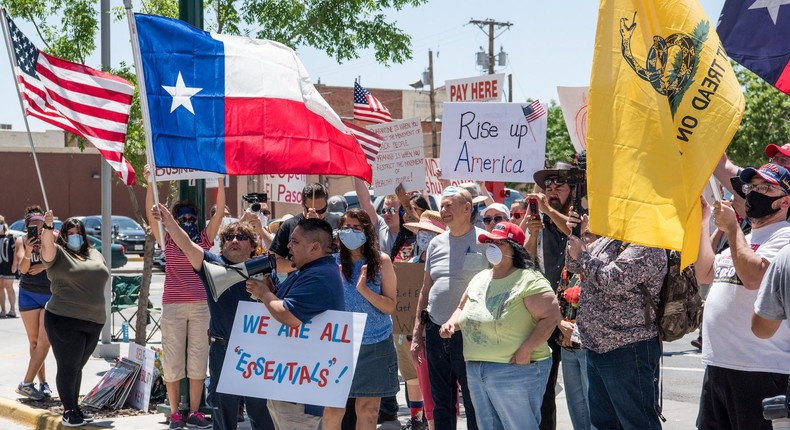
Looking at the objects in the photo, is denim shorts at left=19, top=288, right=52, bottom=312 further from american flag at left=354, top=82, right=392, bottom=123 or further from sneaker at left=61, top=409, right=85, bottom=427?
american flag at left=354, top=82, right=392, bottom=123

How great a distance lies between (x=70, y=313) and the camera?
964 centimetres

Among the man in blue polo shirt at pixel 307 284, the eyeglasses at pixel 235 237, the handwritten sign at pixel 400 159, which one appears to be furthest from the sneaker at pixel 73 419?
the man in blue polo shirt at pixel 307 284

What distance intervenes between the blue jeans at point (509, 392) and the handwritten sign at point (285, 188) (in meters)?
5.69

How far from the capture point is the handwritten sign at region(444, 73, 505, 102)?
12.8 metres

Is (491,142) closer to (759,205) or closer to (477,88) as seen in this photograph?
(477,88)

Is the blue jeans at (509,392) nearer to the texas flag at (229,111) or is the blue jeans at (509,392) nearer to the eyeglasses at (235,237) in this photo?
the texas flag at (229,111)

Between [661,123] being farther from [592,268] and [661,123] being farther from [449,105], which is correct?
[449,105]

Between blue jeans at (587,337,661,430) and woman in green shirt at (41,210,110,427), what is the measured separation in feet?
17.3

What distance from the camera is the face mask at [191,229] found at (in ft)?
29.3

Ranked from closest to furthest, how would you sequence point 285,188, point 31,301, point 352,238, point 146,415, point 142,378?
point 352,238 < point 146,415 < point 142,378 < point 31,301 < point 285,188

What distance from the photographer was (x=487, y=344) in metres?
6.65

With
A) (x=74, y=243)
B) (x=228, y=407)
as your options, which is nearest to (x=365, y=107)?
(x=74, y=243)

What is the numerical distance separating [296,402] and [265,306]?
62 cm

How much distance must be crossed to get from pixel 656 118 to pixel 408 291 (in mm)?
3875
